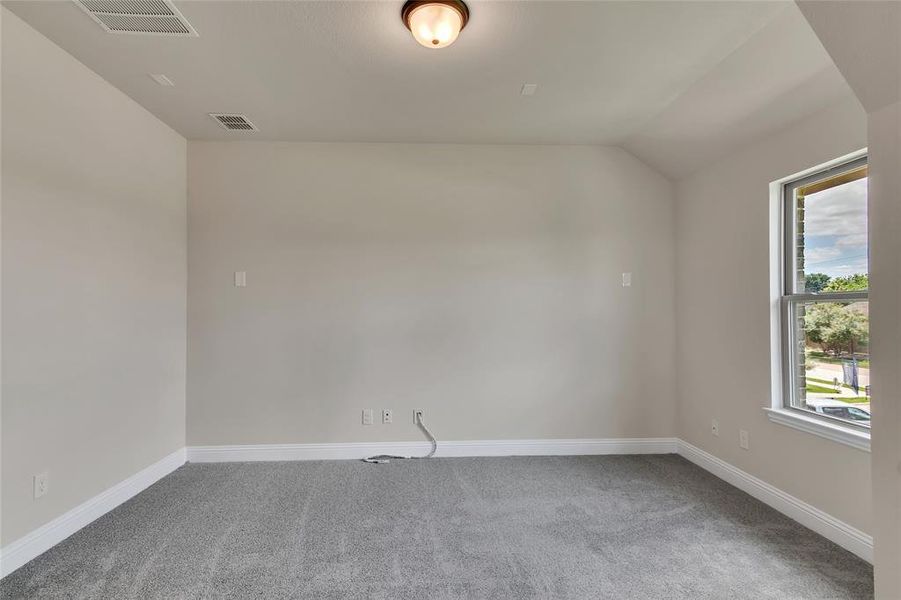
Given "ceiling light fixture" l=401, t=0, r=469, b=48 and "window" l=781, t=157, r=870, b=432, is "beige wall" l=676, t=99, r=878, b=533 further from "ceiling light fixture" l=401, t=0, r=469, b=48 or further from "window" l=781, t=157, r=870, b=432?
"ceiling light fixture" l=401, t=0, r=469, b=48

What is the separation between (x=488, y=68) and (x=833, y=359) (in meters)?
2.57

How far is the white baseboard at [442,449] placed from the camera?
321 cm

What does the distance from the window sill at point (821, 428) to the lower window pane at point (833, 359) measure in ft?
0.34

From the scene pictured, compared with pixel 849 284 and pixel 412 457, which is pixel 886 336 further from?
pixel 412 457

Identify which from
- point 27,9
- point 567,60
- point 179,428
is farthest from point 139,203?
point 567,60

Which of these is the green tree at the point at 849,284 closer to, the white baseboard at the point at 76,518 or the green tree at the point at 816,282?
the green tree at the point at 816,282

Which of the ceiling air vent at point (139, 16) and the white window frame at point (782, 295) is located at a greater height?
the ceiling air vent at point (139, 16)

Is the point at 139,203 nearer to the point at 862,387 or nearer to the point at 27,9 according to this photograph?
the point at 27,9

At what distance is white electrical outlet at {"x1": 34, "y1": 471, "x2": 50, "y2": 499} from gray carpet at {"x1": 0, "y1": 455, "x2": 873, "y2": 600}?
312mm

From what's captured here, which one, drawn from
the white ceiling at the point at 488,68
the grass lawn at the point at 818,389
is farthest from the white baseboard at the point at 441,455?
the white ceiling at the point at 488,68

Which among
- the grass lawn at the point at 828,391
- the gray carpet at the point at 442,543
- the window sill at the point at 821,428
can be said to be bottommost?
the gray carpet at the point at 442,543

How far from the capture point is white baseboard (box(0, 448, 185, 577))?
1885 mm

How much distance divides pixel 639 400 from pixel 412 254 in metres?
2.33

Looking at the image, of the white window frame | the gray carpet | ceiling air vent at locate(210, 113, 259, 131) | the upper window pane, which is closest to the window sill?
the white window frame
